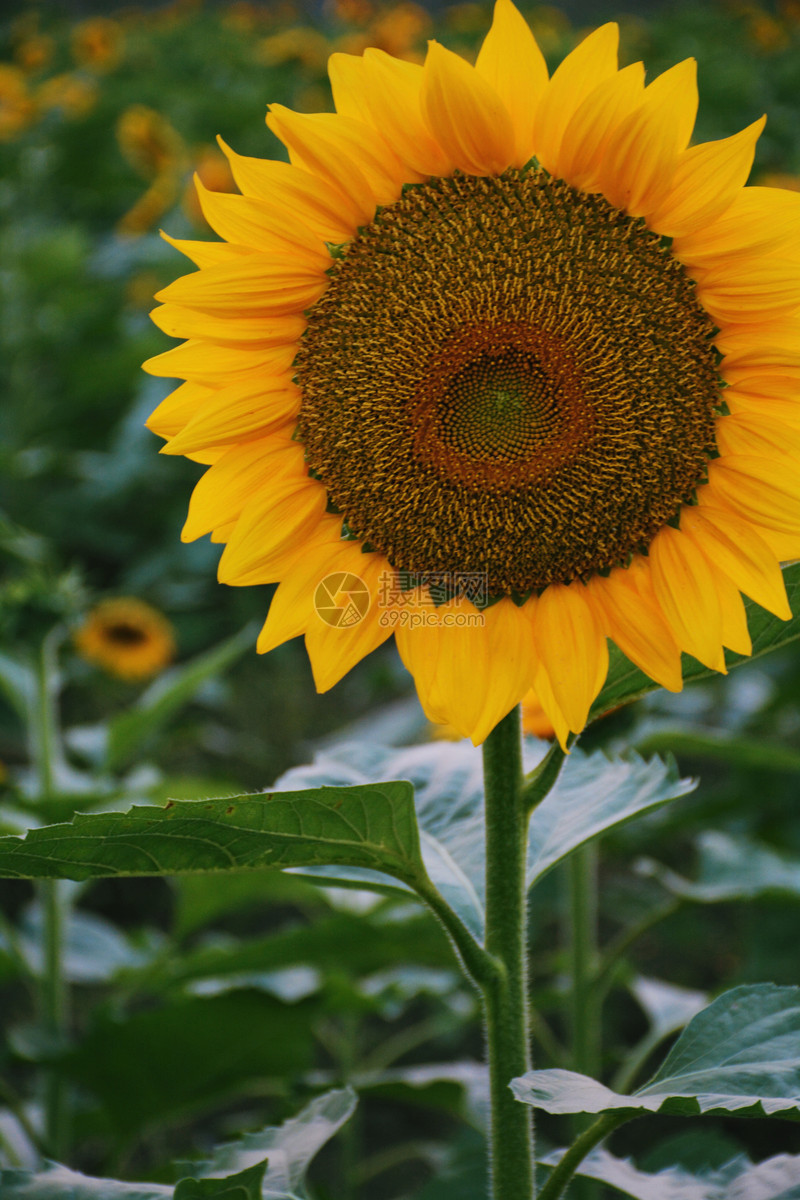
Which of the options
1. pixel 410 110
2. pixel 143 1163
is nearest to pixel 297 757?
pixel 143 1163

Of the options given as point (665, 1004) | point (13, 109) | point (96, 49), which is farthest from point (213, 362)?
point (96, 49)

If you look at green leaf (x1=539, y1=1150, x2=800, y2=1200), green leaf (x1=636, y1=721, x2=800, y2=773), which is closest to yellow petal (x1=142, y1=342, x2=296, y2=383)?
green leaf (x1=539, y1=1150, x2=800, y2=1200)

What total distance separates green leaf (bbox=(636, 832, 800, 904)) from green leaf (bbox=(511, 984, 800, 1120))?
1.34ft

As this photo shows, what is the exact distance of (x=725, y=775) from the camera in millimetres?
2523

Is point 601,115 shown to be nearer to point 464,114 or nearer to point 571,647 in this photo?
point 464,114

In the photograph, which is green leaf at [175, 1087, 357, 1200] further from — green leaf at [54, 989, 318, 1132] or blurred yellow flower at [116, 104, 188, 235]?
blurred yellow flower at [116, 104, 188, 235]

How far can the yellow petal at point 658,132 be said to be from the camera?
1.99ft

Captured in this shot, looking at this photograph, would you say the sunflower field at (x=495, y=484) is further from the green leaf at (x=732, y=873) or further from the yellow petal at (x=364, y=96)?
the green leaf at (x=732, y=873)

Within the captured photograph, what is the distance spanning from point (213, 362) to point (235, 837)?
0.97ft

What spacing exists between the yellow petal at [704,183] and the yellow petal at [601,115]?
4 centimetres

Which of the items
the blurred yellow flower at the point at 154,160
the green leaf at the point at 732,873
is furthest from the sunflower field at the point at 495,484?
the blurred yellow flower at the point at 154,160

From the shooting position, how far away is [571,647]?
2.23ft

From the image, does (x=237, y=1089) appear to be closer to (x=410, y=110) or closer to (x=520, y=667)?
(x=520, y=667)

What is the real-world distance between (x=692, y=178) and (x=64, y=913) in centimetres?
113
